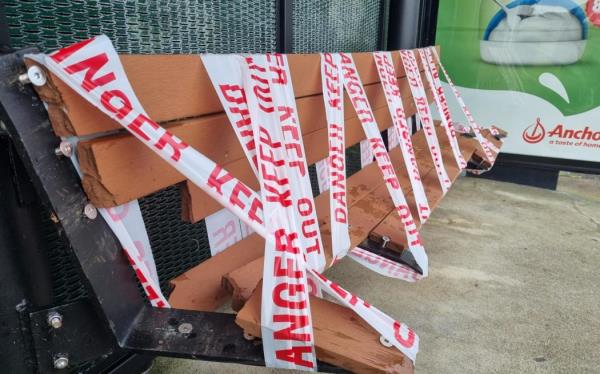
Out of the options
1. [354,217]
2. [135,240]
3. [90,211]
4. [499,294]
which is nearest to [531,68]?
[499,294]

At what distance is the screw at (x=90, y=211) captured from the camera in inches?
38.9

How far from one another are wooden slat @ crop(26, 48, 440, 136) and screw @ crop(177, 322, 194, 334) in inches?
21.1

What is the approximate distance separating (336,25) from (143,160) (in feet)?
8.12

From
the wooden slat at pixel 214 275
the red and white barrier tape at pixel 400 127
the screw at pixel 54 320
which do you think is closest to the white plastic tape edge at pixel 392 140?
the red and white barrier tape at pixel 400 127

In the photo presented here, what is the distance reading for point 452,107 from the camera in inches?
194

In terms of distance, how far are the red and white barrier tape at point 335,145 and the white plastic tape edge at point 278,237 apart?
276mm

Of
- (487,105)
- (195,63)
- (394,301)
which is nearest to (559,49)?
(487,105)

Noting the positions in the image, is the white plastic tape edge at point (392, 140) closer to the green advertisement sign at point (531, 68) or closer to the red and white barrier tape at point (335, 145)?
the red and white barrier tape at point (335, 145)

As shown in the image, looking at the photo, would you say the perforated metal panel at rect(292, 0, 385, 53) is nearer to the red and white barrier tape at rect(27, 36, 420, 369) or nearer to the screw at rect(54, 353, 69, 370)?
the red and white barrier tape at rect(27, 36, 420, 369)

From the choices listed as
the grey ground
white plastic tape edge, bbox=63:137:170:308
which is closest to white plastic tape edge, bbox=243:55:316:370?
white plastic tape edge, bbox=63:137:170:308

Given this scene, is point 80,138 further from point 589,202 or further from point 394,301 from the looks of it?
point 589,202

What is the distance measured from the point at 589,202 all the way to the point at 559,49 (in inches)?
63.9

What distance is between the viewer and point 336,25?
126 inches

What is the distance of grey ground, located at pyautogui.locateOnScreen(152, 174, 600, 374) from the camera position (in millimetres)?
1871
